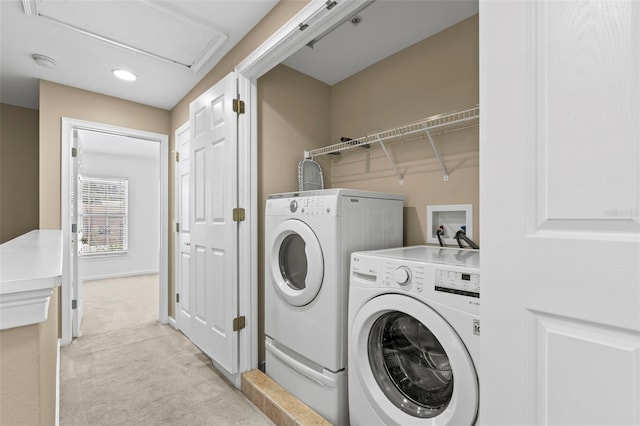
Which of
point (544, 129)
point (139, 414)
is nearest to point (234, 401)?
point (139, 414)

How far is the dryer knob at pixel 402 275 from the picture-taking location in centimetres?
125

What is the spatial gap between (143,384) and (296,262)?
1417mm

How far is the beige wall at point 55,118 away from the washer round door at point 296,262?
228 centimetres

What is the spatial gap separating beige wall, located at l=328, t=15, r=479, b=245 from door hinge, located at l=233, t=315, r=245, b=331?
128 cm

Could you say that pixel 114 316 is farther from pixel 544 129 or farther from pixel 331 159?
pixel 544 129

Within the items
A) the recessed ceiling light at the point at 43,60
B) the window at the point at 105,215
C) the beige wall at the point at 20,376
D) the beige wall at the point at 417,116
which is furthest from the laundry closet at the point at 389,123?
the window at the point at 105,215

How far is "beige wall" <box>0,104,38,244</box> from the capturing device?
129 inches

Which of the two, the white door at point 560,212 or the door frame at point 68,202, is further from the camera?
the door frame at point 68,202

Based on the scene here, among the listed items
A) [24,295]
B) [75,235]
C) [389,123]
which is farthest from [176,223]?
[24,295]

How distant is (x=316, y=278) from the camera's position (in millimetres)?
1684

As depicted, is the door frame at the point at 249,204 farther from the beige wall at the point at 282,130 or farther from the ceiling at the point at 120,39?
the ceiling at the point at 120,39

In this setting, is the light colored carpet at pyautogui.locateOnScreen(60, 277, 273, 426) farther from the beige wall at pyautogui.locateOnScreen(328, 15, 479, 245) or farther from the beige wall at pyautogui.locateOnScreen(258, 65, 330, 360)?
the beige wall at pyautogui.locateOnScreen(328, 15, 479, 245)

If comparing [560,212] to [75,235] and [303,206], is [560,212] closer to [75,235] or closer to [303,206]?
[303,206]

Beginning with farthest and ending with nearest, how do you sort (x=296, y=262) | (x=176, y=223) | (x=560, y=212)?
(x=176, y=223), (x=296, y=262), (x=560, y=212)
